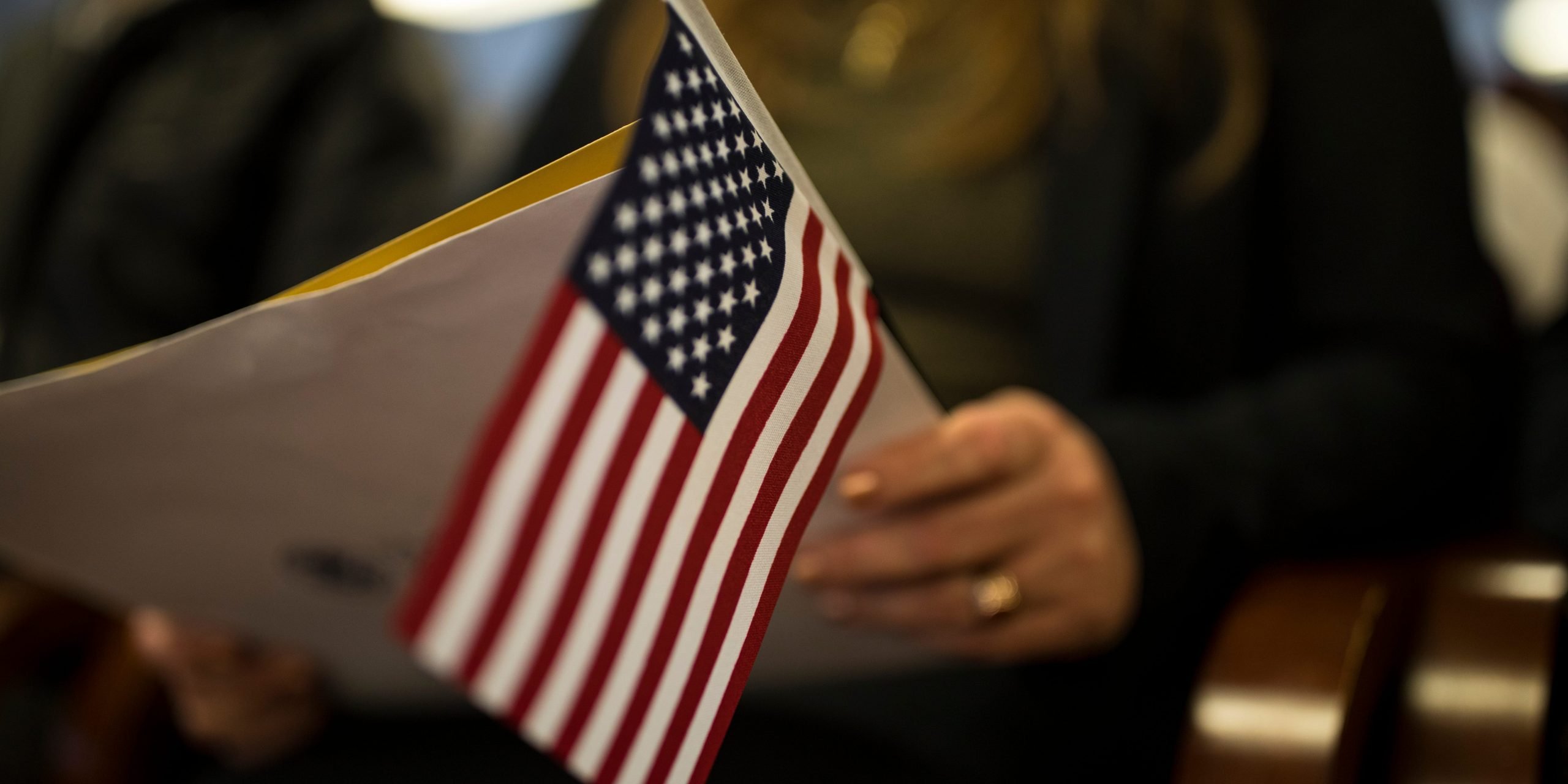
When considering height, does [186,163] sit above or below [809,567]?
above

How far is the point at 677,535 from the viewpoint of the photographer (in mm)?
256

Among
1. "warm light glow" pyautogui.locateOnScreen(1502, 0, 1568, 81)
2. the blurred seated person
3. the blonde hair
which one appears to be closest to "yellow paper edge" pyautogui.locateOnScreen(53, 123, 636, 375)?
the blurred seated person

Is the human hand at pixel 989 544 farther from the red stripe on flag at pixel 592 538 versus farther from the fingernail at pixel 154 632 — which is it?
the fingernail at pixel 154 632

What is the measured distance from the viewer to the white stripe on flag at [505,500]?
23 cm

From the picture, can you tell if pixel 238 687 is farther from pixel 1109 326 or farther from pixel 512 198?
pixel 1109 326

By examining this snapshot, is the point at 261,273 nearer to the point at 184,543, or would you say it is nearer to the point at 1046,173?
the point at 184,543

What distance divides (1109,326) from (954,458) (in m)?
0.39

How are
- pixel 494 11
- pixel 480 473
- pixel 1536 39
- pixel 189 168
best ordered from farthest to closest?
pixel 1536 39
pixel 494 11
pixel 189 168
pixel 480 473

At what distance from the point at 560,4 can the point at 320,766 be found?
5.84 feet

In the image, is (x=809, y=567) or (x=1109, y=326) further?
(x=1109, y=326)

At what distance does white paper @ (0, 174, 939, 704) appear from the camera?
0.31 meters

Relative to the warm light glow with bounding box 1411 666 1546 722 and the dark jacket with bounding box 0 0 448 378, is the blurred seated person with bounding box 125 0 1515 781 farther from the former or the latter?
the dark jacket with bounding box 0 0 448 378

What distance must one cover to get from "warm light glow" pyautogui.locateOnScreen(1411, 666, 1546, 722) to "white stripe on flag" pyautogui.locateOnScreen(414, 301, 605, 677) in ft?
1.22

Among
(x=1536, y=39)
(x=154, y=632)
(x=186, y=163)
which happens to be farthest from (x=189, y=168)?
(x=1536, y=39)
